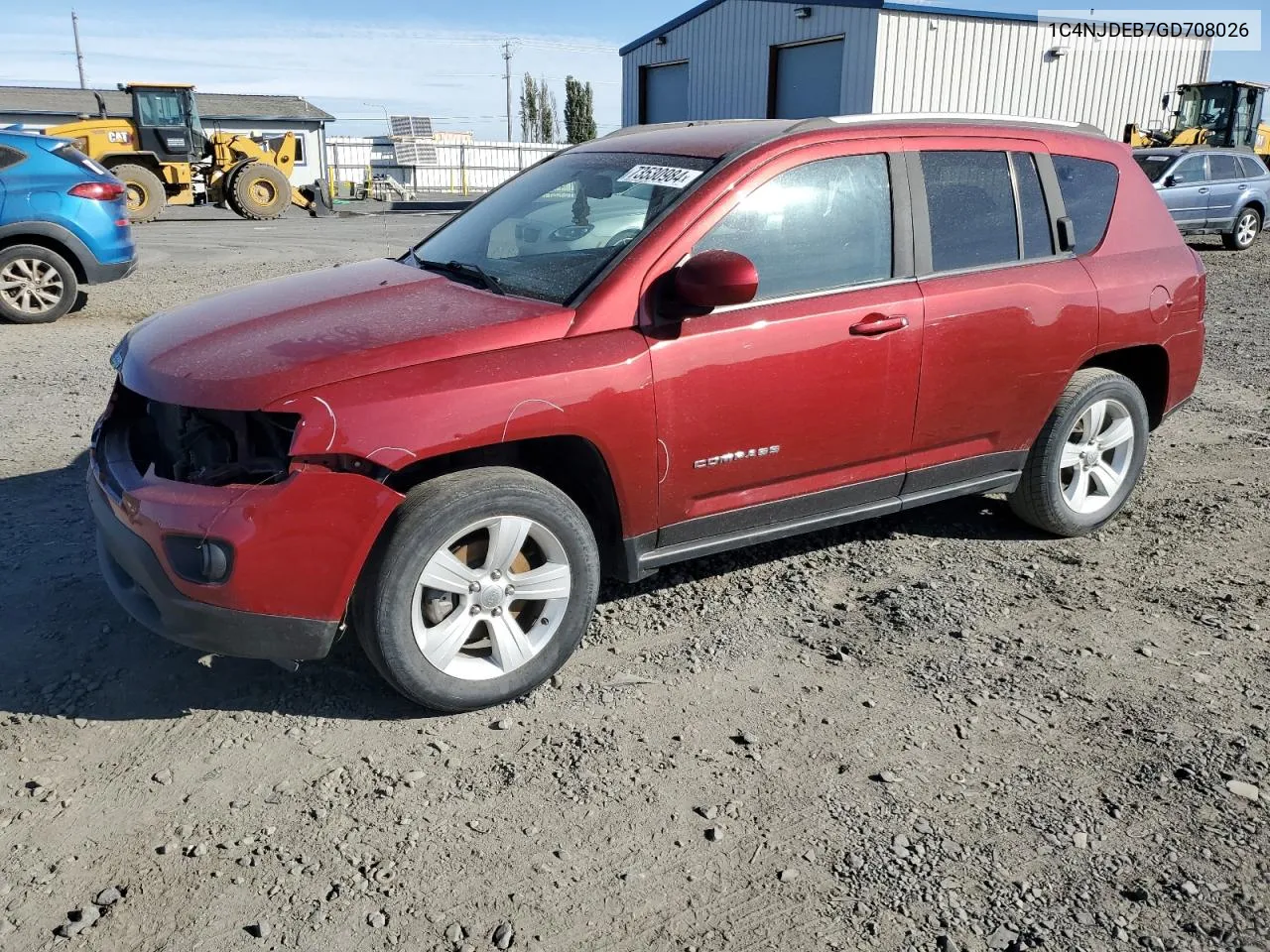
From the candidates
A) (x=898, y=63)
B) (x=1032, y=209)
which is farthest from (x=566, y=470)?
(x=898, y=63)

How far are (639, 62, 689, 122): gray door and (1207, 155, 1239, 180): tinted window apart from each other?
14647 millimetres

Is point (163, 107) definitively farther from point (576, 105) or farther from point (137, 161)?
point (576, 105)

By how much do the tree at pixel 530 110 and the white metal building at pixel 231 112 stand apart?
23134 mm

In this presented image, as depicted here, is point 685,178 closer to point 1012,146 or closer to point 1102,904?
point 1012,146

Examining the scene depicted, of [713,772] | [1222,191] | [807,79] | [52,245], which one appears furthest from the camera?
[807,79]

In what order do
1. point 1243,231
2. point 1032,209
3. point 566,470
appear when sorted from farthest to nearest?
point 1243,231 < point 1032,209 < point 566,470

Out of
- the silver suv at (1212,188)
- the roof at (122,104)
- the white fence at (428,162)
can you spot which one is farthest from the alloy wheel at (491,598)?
the roof at (122,104)

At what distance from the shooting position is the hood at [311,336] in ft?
9.93

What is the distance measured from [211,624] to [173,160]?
24.3 meters

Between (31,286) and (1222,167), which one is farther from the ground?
(1222,167)

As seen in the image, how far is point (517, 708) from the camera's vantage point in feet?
11.1

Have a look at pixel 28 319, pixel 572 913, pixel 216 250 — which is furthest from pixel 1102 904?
pixel 216 250

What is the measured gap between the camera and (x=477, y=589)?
3.24 meters

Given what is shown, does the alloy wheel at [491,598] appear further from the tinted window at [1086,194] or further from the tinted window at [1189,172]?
the tinted window at [1189,172]
